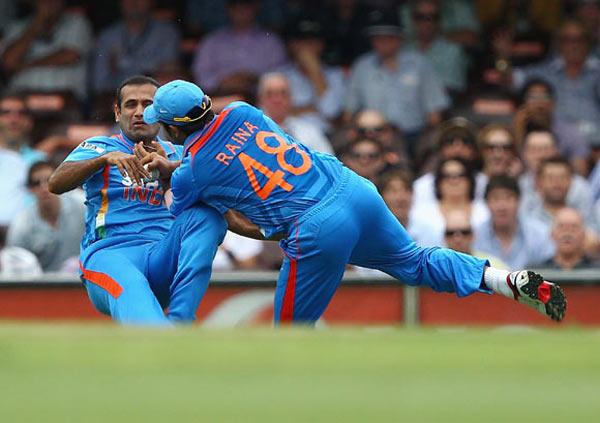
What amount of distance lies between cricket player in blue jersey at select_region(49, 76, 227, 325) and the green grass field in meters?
1.75

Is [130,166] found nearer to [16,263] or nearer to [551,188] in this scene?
[16,263]

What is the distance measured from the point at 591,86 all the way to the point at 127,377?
1017 centimetres

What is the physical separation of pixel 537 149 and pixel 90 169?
Result: 20.4 feet

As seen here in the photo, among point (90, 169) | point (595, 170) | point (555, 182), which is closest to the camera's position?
point (90, 169)

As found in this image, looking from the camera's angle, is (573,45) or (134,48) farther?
(134,48)

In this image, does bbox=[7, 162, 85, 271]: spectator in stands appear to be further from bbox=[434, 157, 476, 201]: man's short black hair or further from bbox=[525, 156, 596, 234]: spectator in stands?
bbox=[525, 156, 596, 234]: spectator in stands

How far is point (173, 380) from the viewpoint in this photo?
19.8 ft

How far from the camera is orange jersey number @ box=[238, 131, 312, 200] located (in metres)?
8.95

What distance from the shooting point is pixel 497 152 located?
14.0 m

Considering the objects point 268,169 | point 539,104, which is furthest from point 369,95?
point 268,169

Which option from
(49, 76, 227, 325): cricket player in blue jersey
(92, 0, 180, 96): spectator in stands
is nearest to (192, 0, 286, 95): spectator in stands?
(92, 0, 180, 96): spectator in stands

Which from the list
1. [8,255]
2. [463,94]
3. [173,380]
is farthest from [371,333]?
[463,94]

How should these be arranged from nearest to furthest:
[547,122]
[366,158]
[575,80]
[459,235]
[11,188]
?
1. [459,235]
2. [366,158]
3. [11,188]
4. [547,122]
5. [575,80]

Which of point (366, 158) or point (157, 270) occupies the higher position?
point (366, 158)
